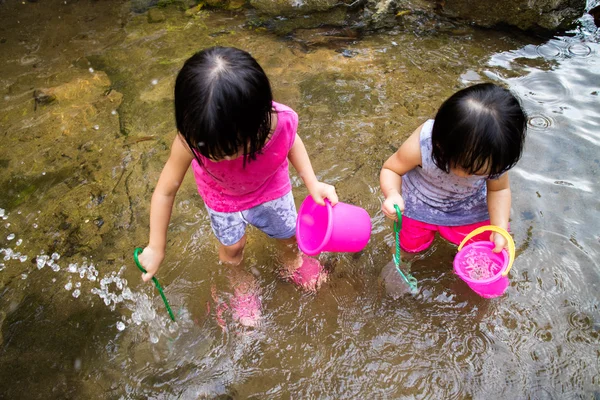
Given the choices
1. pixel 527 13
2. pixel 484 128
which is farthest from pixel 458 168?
pixel 527 13

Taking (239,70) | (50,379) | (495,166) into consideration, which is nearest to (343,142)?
(495,166)

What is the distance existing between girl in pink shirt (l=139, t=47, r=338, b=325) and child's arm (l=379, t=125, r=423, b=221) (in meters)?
0.26

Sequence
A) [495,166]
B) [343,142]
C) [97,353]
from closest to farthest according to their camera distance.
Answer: [495,166], [97,353], [343,142]

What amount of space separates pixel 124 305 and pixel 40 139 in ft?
5.88

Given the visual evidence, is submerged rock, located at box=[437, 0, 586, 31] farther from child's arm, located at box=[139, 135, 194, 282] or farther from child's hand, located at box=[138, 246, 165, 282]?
child's hand, located at box=[138, 246, 165, 282]

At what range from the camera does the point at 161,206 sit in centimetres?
189

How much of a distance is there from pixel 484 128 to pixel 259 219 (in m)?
1.08

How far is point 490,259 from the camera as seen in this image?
6.81ft

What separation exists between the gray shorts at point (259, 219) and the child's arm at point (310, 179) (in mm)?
182

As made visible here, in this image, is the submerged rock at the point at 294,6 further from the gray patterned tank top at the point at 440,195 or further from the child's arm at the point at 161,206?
the child's arm at the point at 161,206

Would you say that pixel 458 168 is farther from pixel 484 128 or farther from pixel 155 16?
pixel 155 16

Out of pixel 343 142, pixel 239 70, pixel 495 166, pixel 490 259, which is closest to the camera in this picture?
pixel 239 70

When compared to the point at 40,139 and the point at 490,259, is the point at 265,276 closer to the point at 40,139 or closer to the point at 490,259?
the point at 490,259

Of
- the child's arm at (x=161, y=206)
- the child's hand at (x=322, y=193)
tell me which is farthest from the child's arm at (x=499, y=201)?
the child's arm at (x=161, y=206)
